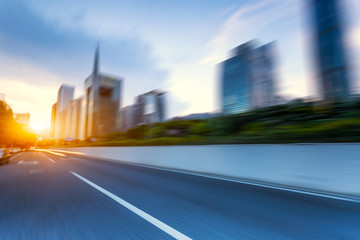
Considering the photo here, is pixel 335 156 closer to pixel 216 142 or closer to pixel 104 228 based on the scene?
pixel 216 142

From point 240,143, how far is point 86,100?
99447 millimetres

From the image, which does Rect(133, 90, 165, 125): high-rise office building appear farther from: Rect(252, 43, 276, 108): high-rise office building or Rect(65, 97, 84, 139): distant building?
Rect(65, 97, 84, 139): distant building

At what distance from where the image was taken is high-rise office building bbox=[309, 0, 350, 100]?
329 inches

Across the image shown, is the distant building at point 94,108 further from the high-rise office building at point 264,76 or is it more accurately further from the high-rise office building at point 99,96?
the high-rise office building at point 264,76

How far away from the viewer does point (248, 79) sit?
1741 cm

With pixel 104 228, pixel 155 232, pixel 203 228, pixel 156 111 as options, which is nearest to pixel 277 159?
pixel 203 228

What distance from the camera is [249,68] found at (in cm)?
1839

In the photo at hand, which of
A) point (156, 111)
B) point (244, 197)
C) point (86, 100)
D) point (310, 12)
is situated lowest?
point (244, 197)

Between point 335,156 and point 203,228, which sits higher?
point 335,156

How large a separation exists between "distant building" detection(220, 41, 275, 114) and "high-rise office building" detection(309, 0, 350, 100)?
284 cm

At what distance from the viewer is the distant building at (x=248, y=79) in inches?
509

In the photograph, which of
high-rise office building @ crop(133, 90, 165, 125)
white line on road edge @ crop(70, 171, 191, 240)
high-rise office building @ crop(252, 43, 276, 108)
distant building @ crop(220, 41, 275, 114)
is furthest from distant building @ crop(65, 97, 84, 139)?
white line on road edge @ crop(70, 171, 191, 240)

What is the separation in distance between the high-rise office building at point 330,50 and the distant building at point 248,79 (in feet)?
9.32

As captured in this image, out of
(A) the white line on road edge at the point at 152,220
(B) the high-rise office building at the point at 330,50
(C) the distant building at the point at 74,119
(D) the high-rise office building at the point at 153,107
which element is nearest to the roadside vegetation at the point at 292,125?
(B) the high-rise office building at the point at 330,50
